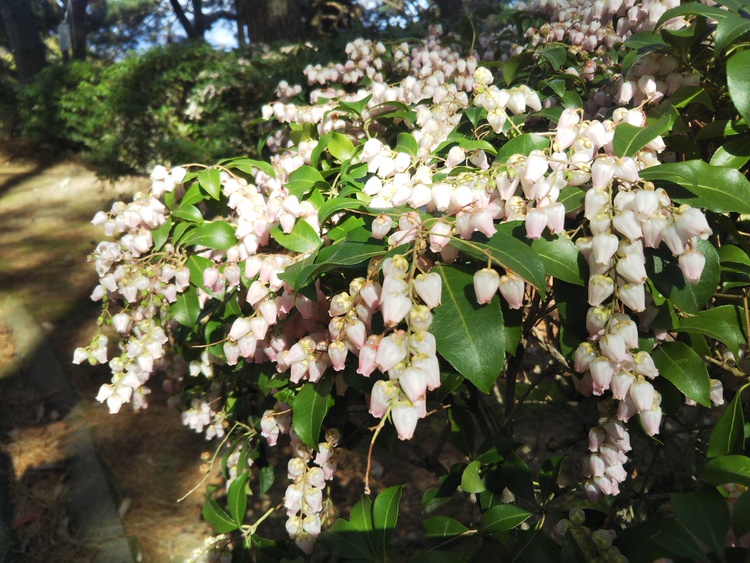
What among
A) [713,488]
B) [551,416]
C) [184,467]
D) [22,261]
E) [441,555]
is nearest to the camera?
[713,488]

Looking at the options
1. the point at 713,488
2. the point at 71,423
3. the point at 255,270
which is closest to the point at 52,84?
the point at 71,423

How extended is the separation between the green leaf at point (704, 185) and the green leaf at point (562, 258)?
155 millimetres

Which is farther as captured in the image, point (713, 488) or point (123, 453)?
point (123, 453)

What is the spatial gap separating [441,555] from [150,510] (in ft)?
5.52

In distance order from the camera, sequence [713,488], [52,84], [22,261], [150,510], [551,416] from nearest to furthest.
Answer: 1. [713,488]
2. [150,510]
3. [551,416]
4. [22,261]
5. [52,84]

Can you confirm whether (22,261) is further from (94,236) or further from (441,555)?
(441,555)

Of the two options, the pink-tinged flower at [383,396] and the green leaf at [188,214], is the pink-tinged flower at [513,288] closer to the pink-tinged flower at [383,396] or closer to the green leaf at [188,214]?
the pink-tinged flower at [383,396]

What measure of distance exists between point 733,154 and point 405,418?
32.4 inches

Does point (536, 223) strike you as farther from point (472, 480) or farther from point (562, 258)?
point (472, 480)

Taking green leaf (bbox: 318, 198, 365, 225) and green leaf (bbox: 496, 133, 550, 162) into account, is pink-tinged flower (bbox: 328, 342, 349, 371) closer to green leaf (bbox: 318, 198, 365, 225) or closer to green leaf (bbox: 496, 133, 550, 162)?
green leaf (bbox: 318, 198, 365, 225)

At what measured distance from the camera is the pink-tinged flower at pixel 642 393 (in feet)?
2.69

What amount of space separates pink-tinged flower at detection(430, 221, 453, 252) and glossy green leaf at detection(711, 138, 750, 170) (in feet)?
1.85

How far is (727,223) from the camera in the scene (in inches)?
38.2

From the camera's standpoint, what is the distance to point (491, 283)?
0.73 meters
